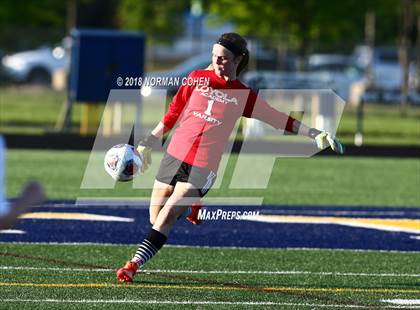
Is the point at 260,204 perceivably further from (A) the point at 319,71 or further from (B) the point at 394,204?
(A) the point at 319,71

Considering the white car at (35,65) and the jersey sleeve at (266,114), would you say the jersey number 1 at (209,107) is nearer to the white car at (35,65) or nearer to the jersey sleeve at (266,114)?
the jersey sleeve at (266,114)

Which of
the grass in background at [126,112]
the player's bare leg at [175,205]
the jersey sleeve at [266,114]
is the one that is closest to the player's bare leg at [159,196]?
the player's bare leg at [175,205]

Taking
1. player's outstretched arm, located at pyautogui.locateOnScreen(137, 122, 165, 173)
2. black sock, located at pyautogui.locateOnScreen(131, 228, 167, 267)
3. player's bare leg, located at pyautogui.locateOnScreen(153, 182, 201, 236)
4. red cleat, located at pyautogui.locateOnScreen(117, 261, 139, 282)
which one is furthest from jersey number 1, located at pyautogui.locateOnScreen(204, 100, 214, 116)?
red cleat, located at pyautogui.locateOnScreen(117, 261, 139, 282)

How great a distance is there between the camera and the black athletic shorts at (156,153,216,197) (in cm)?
875

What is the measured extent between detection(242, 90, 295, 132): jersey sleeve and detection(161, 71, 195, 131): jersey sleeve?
0.46 meters

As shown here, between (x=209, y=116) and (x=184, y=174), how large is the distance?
47 centimetres

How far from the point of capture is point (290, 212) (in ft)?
46.2

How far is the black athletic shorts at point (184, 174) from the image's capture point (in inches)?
344

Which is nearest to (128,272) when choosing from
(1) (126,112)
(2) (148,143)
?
(2) (148,143)

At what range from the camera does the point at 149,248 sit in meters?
8.70

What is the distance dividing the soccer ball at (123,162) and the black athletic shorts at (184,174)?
0.67 feet

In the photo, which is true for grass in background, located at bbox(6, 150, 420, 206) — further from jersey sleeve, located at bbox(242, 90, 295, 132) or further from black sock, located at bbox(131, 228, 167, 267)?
black sock, located at bbox(131, 228, 167, 267)

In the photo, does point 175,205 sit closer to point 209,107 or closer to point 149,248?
point 149,248

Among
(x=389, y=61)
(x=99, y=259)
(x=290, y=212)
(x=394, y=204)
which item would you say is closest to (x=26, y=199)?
(x=99, y=259)
